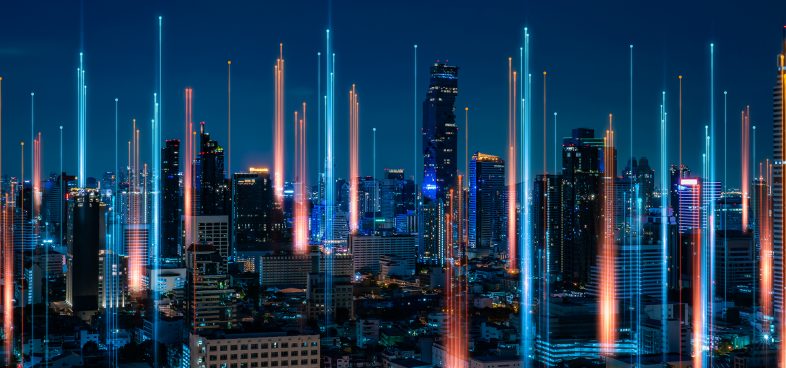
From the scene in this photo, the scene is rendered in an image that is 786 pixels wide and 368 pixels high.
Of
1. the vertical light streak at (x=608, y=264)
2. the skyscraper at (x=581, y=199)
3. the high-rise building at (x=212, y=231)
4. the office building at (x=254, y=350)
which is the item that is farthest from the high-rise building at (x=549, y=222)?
the office building at (x=254, y=350)

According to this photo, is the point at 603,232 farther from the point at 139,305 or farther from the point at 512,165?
the point at 139,305

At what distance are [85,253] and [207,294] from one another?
449 centimetres

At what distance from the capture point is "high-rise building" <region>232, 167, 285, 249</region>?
91.4 feet

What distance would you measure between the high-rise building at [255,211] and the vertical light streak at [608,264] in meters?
9.76

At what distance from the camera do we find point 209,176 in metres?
26.5

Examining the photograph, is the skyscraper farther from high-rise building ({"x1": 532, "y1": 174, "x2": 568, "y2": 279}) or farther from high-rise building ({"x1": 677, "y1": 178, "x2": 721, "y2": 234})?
high-rise building ({"x1": 677, "y1": 178, "x2": 721, "y2": 234})

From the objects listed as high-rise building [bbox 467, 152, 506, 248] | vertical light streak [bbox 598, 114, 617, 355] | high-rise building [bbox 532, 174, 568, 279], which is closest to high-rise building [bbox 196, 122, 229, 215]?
high-rise building [bbox 467, 152, 506, 248]

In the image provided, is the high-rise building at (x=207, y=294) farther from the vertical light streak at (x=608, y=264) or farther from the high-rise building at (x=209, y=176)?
the high-rise building at (x=209, y=176)

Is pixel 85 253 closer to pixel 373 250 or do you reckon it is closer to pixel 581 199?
pixel 373 250

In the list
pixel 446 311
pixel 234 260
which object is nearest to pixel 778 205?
pixel 446 311

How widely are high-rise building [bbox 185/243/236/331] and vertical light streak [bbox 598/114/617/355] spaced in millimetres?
5466

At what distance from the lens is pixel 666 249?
19.0 metres

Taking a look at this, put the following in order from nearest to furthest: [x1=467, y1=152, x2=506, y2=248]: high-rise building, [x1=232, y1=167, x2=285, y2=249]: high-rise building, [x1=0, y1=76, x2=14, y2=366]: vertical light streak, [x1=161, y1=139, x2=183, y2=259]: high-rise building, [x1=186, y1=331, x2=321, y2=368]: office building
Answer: [x1=186, y1=331, x2=321, y2=368]: office building
[x1=0, y1=76, x2=14, y2=366]: vertical light streak
[x1=161, y1=139, x2=183, y2=259]: high-rise building
[x1=232, y1=167, x2=285, y2=249]: high-rise building
[x1=467, y1=152, x2=506, y2=248]: high-rise building

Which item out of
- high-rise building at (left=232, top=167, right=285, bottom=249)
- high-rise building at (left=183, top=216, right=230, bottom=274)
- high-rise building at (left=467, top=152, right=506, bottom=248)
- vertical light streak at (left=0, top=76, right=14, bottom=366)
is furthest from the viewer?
high-rise building at (left=467, top=152, right=506, bottom=248)
